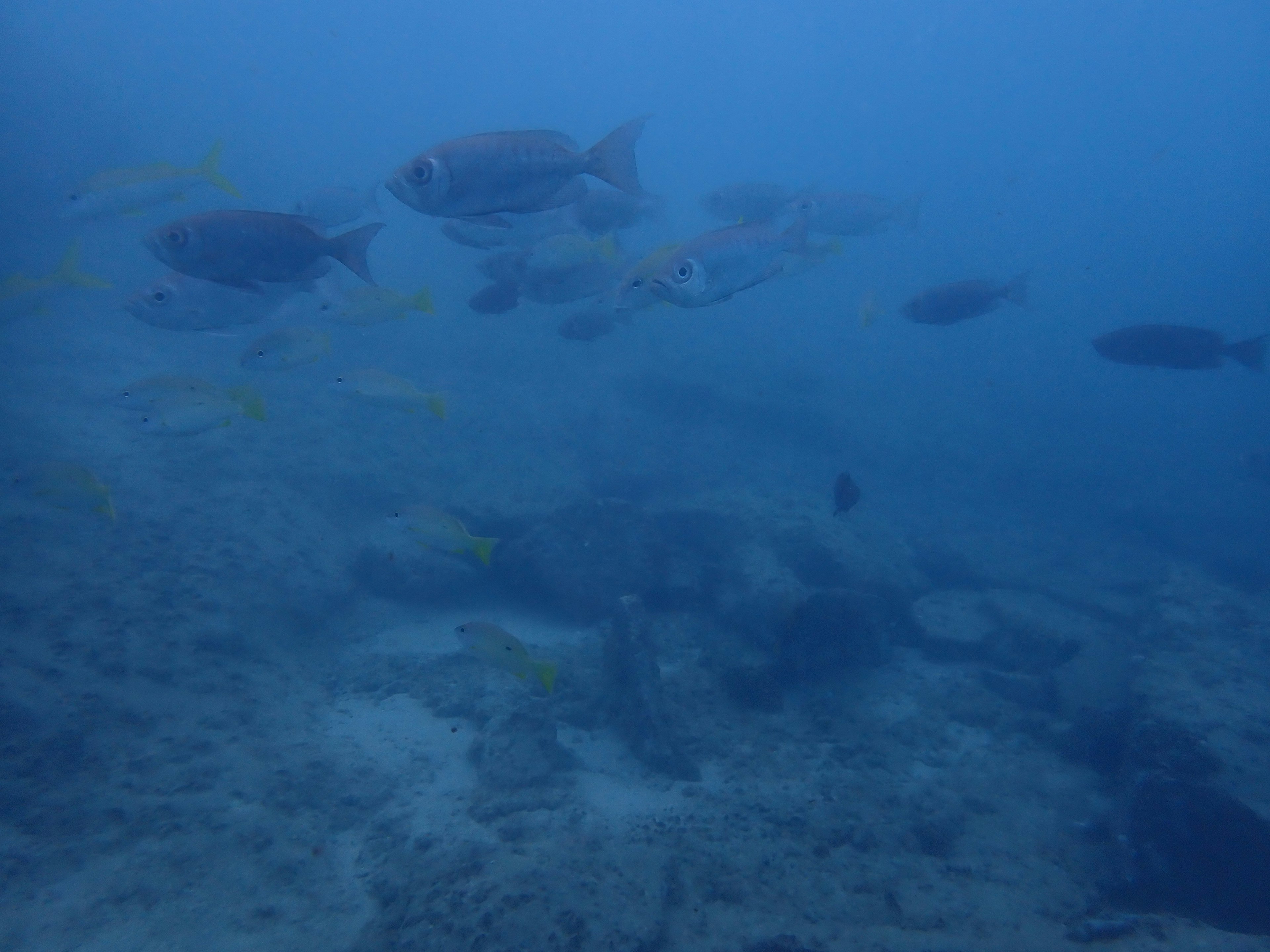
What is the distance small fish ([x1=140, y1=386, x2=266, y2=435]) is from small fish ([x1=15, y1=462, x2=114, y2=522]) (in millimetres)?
594

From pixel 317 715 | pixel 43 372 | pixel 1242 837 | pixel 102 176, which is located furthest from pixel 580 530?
pixel 43 372

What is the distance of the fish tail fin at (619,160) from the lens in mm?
3217

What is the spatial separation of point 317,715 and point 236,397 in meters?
3.14

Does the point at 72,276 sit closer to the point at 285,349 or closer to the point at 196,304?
the point at 285,349

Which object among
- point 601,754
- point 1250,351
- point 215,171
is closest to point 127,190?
point 215,171

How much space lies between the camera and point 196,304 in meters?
4.16

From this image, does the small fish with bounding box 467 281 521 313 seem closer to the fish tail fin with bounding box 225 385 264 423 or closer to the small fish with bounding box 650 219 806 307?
the fish tail fin with bounding box 225 385 264 423

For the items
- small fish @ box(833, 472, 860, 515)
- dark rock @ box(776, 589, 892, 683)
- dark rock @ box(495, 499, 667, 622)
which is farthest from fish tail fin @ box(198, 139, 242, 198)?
dark rock @ box(776, 589, 892, 683)

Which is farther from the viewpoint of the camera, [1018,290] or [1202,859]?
[1018,290]

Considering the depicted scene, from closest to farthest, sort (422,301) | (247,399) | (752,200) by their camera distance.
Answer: (247,399) < (422,301) < (752,200)

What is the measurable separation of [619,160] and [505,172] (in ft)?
2.16

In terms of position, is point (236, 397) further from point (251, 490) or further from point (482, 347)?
point (482, 347)

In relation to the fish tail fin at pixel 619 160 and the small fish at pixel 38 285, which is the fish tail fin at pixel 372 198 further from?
the fish tail fin at pixel 619 160

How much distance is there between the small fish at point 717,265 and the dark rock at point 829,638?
184 inches
